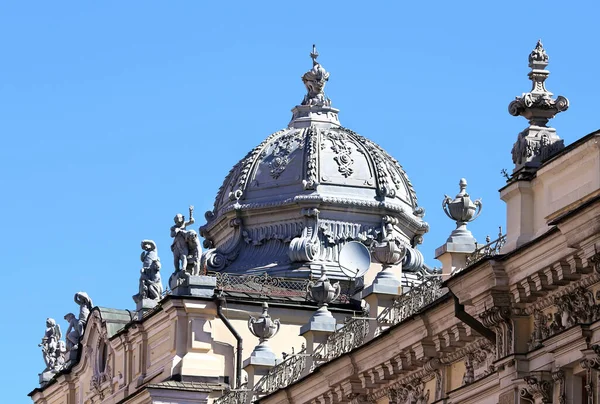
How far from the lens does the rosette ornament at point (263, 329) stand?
173ft

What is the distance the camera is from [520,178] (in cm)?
3622

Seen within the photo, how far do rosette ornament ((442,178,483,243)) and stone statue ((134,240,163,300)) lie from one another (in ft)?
70.3

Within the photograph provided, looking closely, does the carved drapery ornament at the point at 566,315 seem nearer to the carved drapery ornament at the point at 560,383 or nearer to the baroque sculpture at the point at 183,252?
the carved drapery ornament at the point at 560,383

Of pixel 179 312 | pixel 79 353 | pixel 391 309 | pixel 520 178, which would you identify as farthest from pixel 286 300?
pixel 520 178

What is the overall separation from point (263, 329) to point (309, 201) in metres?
9.28

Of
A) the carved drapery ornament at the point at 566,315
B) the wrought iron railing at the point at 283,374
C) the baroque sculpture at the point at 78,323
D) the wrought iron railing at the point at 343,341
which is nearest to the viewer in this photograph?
the carved drapery ornament at the point at 566,315

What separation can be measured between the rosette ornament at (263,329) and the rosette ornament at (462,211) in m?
12.1

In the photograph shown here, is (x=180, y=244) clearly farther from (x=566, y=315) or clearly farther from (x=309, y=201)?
(x=566, y=315)

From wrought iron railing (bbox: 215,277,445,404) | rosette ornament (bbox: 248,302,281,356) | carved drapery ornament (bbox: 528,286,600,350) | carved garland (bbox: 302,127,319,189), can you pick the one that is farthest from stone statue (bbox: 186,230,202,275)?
carved drapery ornament (bbox: 528,286,600,350)

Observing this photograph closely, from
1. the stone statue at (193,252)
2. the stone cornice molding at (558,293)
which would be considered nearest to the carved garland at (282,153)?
the stone statue at (193,252)

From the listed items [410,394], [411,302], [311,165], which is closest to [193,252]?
[311,165]

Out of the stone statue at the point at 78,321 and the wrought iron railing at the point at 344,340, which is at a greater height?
the stone statue at the point at 78,321

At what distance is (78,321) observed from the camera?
67.1 m

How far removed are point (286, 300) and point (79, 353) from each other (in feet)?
33.7
